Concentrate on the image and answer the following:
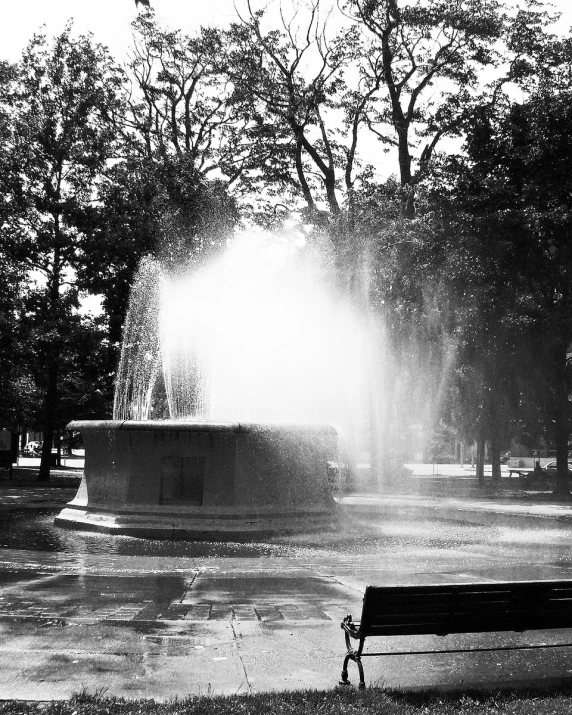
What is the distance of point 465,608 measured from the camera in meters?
5.62

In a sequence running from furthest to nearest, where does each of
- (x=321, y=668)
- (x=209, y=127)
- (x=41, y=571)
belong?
(x=209, y=127)
(x=41, y=571)
(x=321, y=668)

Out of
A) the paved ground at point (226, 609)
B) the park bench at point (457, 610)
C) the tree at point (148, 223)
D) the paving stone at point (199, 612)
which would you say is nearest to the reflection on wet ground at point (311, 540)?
the paved ground at point (226, 609)

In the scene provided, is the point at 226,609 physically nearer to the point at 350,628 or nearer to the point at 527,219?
the point at 350,628

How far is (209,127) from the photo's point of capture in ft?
122

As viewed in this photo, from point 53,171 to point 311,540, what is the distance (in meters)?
24.5

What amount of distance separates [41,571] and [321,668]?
451 cm

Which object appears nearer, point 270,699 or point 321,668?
point 270,699

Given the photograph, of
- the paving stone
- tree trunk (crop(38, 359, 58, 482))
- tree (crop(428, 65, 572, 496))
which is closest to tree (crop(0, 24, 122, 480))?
tree trunk (crop(38, 359, 58, 482))

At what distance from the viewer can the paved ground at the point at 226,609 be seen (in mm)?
5293

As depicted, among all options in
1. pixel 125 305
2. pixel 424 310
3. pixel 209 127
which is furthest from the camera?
pixel 209 127

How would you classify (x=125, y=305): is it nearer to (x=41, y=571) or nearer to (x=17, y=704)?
(x=41, y=571)

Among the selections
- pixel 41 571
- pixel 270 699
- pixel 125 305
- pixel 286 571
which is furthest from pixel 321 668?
pixel 125 305

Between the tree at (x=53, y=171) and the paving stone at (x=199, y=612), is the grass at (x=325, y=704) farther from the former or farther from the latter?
the tree at (x=53, y=171)

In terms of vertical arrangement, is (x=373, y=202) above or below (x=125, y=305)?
above
